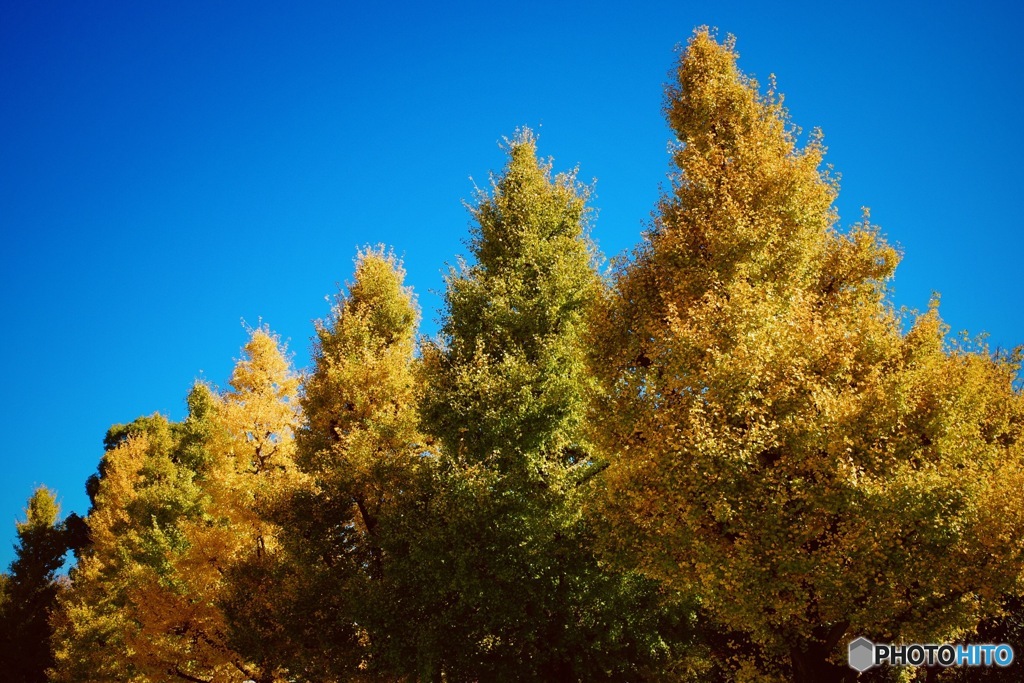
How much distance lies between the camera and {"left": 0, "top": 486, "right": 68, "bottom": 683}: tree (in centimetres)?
3869

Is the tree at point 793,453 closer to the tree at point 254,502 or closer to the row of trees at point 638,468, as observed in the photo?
the row of trees at point 638,468

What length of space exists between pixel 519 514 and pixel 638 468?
3.58 meters

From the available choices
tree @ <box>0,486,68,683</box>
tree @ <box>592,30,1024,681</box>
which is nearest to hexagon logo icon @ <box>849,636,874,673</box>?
tree @ <box>592,30,1024,681</box>

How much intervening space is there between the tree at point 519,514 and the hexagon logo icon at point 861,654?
13.5ft

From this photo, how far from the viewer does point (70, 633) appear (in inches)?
1219

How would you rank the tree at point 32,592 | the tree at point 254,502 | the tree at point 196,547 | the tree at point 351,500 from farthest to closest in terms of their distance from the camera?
the tree at point 32,592
the tree at point 196,547
the tree at point 254,502
the tree at point 351,500

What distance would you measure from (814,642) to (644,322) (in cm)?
758

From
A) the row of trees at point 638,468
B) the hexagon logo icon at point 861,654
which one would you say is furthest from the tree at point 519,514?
the hexagon logo icon at point 861,654

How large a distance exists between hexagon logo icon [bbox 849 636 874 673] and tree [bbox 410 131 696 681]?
410 centimetres

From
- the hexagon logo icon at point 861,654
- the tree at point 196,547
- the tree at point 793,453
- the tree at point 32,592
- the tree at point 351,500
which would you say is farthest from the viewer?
the tree at point 32,592

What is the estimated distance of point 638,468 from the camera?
12.1m

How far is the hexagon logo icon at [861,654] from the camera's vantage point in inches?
469

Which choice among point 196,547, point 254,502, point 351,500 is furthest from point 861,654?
point 196,547

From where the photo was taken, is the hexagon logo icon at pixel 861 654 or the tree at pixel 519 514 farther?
the tree at pixel 519 514
